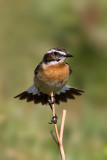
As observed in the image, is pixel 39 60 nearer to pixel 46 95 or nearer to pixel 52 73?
pixel 46 95

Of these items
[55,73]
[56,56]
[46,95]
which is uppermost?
[56,56]

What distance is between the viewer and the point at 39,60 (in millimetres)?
10734

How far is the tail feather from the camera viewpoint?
24.4 feet

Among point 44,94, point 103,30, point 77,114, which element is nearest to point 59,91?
point 44,94

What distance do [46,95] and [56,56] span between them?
2.58ft

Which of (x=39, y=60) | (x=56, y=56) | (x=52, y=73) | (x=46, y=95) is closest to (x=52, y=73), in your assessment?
(x=52, y=73)

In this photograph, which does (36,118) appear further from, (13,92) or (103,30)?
(103,30)

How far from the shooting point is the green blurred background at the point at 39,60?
304 inches

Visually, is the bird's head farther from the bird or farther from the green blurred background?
the green blurred background

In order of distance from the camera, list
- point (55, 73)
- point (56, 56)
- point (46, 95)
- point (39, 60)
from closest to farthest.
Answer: point (56, 56), point (55, 73), point (46, 95), point (39, 60)

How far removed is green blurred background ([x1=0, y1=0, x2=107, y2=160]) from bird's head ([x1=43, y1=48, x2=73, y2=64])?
102 centimetres

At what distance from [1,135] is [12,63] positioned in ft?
12.2

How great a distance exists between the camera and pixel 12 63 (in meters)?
11.2

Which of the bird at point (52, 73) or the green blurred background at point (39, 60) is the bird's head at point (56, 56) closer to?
the bird at point (52, 73)
